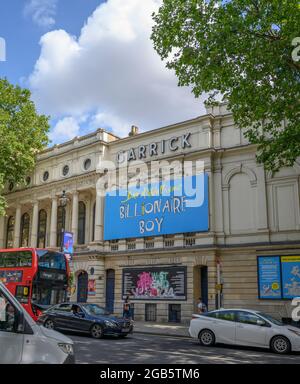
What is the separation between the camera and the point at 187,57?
18828 mm

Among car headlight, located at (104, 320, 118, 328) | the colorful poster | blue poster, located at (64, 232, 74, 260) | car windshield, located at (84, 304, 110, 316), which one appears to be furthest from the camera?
the colorful poster

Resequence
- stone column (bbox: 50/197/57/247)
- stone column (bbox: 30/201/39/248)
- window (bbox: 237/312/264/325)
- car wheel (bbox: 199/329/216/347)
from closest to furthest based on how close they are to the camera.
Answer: window (bbox: 237/312/264/325) < car wheel (bbox: 199/329/216/347) < stone column (bbox: 50/197/57/247) < stone column (bbox: 30/201/39/248)

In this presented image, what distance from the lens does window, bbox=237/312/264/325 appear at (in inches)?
577

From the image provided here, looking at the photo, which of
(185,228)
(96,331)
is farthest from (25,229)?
(96,331)

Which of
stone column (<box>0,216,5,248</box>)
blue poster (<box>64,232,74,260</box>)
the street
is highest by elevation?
stone column (<box>0,216,5,248</box>)

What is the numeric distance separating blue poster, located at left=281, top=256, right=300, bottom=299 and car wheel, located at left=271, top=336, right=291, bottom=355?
33.7 ft

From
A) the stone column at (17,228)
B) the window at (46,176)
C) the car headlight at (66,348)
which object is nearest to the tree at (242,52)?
the car headlight at (66,348)

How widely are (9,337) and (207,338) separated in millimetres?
11523

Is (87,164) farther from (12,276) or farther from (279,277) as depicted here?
(279,277)

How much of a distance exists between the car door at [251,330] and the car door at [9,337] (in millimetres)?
10932

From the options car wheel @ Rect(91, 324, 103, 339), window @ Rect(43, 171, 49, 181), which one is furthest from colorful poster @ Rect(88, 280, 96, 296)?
car wheel @ Rect(91, 324, 103, 339)

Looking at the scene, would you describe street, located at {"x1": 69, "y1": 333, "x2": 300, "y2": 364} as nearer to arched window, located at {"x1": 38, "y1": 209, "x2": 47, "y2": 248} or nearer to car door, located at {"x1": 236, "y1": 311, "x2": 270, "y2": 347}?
car door, located at {"x1": 236, "y1": 311, "x2": 270, "y2": 347}

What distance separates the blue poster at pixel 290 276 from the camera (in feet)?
76.7
